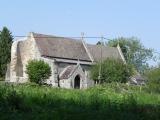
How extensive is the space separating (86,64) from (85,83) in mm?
4217

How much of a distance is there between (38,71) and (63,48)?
15457 millimetres

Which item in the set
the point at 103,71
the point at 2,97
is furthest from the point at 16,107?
the point at 103,71

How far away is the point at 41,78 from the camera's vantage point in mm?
66312

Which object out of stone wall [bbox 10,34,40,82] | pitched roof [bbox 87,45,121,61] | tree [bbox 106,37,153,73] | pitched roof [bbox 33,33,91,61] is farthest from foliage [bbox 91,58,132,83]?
tree [bbox 106,37,153,73]

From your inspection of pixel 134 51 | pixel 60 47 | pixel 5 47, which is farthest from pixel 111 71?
pixel 134 51

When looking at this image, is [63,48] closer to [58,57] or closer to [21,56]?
[58,57]

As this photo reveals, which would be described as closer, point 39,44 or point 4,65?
point 39,44

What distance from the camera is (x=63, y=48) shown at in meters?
80.8

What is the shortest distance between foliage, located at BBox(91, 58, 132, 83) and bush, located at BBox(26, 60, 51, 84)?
31.2 ft

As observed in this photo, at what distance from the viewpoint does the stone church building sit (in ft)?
251

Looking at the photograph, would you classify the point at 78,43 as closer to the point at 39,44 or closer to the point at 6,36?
the point at 39,44

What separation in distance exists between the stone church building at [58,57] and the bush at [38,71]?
692 cm

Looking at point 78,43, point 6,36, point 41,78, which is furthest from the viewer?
point 6,36

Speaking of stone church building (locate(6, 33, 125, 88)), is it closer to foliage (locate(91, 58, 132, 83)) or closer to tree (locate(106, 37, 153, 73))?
foliage (locate(91, 58, 132, 83))
